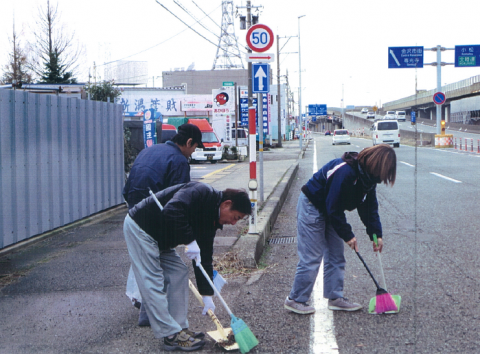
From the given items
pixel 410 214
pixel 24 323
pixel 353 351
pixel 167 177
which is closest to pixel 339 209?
pixel 353 351

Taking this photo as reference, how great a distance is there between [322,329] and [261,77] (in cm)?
505

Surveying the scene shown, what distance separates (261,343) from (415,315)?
1390mm

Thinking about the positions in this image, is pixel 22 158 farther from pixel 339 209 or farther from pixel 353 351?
pixel 353 351

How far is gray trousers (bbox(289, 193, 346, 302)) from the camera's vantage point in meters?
4.41

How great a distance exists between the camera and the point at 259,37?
773cm

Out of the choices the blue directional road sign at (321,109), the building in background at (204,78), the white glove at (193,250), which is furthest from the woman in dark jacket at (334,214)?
the blue directional road sign at (321,109)

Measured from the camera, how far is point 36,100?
763 centimetres

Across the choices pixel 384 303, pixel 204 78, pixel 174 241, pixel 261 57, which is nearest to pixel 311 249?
pixel 384 303

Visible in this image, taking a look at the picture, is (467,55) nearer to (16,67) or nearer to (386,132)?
(386,132)

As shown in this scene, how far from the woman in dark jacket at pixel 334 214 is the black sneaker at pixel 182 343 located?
1.02m

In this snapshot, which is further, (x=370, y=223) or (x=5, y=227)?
(x=5, y=227)

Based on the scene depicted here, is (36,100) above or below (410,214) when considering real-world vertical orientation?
above

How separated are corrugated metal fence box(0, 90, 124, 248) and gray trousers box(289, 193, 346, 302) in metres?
4.24

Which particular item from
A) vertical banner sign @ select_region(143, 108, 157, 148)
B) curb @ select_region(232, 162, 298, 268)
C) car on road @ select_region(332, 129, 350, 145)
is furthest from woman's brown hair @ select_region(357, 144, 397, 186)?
car on road @ select_region(332, 129, 350, 145)
